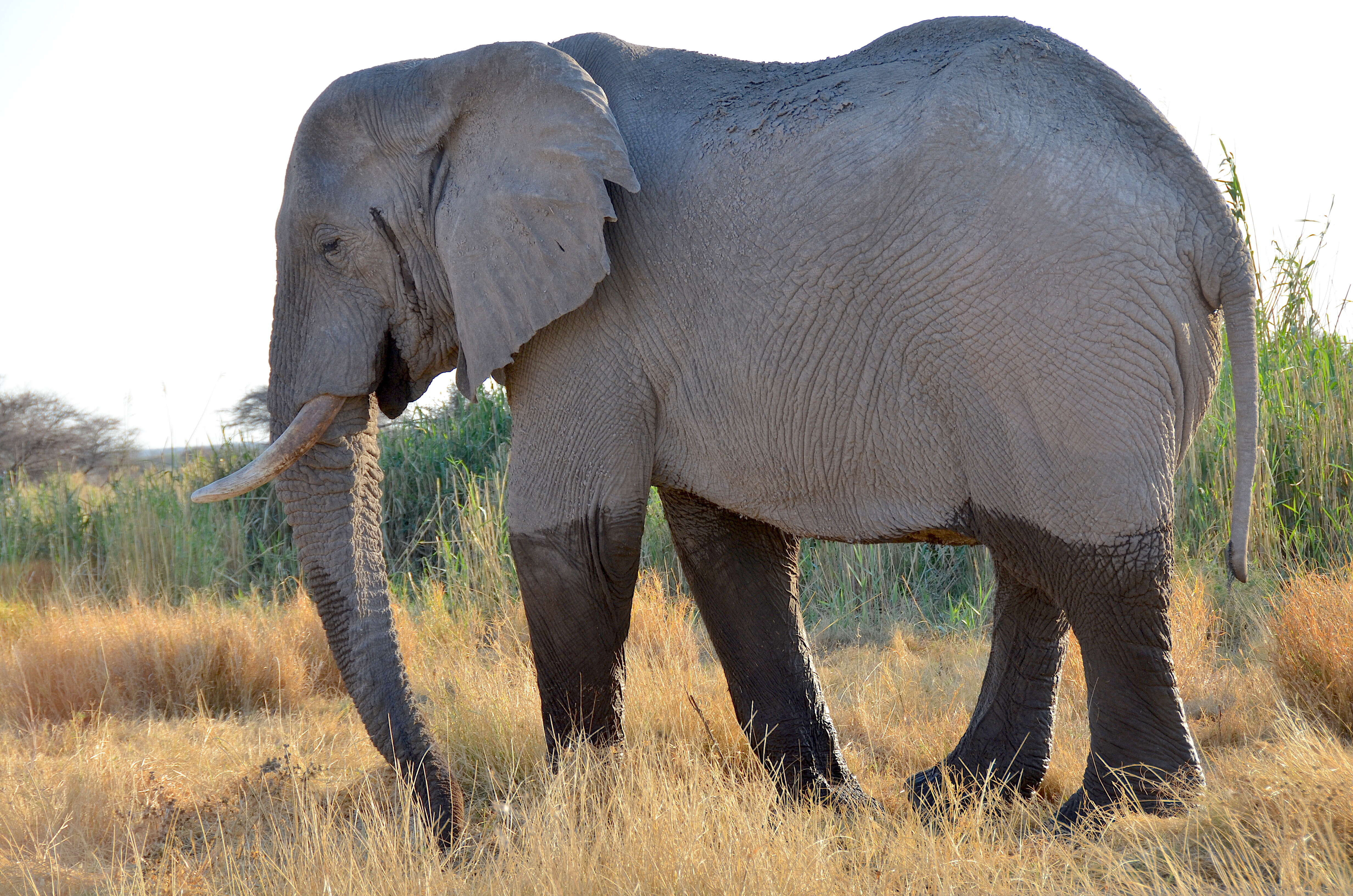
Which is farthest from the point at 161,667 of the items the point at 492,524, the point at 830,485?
the point at 830,485

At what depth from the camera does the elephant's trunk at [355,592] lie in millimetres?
3441

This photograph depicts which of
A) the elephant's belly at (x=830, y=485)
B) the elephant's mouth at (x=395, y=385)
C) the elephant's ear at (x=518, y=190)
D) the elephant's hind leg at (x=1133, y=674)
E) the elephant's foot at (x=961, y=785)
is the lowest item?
the elephant's foot at (x=961, y=785)

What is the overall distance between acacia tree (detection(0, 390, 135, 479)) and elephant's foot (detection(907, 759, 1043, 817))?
17.6 meters

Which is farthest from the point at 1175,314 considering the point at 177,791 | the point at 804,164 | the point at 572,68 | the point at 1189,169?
the point at 177,791

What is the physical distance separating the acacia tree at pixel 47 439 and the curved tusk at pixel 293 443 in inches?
657

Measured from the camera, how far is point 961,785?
342 cm

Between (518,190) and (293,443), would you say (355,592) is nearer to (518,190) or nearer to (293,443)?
(293,443)

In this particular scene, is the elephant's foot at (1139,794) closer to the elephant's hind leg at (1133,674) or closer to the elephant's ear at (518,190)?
the elephant's hind leg at (1133,674)

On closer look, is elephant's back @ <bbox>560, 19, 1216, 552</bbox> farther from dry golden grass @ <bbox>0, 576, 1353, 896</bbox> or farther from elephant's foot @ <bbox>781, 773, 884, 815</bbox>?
elephant's foot @ <bbox>781, 773, 884, 815</bbox>

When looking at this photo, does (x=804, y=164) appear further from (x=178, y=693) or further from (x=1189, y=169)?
(x=178, y=693)

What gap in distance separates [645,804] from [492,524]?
172 inches

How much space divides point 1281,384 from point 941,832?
5017 mm

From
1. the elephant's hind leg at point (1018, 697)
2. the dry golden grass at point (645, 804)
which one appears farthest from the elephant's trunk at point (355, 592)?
the elephant's hind leg at point (1018, 697)

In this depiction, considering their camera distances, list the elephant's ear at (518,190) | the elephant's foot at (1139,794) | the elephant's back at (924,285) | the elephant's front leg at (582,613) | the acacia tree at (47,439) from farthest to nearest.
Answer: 1. the acacia tree at (47,439)
2. the elephant's front leg at (582,613)
3. the elephant's ear at (518,190)
4. the elephant's foot at (1139,794)
5. the elephant's back at (924,285)
